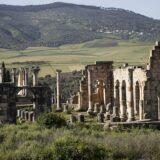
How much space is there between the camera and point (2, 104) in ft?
150

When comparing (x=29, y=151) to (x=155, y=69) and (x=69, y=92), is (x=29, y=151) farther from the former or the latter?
(x=69, y=92)

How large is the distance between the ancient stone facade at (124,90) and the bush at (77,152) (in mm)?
19501

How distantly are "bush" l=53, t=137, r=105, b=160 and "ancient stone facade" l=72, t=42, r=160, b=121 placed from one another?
1950cm

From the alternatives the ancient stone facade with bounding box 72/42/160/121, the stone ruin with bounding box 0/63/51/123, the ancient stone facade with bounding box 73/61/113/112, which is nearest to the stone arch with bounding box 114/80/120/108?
the ancient stone facade with bounding box 72/42/160/121

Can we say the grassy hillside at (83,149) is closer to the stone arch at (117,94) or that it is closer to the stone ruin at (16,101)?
the stone ruin at (16,101)

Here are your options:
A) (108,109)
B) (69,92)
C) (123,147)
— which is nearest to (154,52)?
(108,109)

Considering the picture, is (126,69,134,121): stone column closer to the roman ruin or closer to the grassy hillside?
the roman ruin

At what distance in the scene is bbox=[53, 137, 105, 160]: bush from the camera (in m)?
24.5

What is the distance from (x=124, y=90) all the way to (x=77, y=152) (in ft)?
85.3

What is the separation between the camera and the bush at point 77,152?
80.3 feet

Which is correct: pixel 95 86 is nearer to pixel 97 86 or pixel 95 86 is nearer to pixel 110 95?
pixel 97 86

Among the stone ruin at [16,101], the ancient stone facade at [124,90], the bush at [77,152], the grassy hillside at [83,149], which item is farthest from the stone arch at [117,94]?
the bush at [77,152]

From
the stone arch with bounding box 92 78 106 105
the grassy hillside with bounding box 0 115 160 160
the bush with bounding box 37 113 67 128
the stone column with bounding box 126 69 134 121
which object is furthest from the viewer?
the stone arch with bounding box 92 78 106 105

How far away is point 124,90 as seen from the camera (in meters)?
50.2
